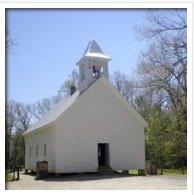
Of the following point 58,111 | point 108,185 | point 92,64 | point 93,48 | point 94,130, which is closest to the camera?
point 108,185

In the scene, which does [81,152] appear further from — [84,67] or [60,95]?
[60,95]

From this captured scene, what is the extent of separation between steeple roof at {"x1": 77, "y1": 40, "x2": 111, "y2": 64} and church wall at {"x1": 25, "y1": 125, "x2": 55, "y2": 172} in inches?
191

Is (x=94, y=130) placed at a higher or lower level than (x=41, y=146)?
higher

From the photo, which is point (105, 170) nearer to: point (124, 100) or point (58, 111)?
point (124, 100)

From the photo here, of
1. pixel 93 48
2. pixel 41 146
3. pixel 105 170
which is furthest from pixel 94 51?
pixel 105 170

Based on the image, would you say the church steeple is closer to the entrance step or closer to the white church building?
the white church building

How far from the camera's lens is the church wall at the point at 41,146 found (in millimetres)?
19984

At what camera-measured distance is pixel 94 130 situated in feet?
66.5

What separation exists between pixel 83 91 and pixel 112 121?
2.26 meters

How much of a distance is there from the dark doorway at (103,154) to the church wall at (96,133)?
25 centimetres

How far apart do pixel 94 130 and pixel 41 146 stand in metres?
4.03

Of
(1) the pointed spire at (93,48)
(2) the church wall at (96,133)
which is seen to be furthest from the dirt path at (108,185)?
(1) the pointed spire at (93,48)

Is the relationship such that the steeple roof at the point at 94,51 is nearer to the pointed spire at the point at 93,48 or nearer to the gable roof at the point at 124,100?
the pointed spire at the point at 93,48

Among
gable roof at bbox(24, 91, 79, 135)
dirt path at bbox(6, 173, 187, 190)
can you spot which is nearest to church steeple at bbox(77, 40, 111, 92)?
gable roof at bbox(24, 91, 79, 135)
